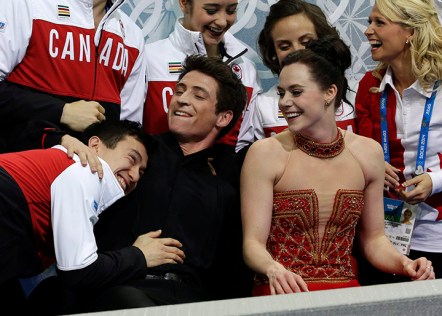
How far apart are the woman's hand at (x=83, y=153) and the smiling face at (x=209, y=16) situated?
837 mm

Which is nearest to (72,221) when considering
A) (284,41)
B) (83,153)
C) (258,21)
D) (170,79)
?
(83,153)

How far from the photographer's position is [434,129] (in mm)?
2693

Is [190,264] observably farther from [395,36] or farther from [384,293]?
[395,36]

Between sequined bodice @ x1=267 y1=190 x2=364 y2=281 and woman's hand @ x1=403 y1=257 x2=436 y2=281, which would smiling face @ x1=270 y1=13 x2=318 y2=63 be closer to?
sequined bodice @ x1=267 y1=190 x2=364 y2=281

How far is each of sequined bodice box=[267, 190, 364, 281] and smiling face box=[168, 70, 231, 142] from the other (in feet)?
1.34

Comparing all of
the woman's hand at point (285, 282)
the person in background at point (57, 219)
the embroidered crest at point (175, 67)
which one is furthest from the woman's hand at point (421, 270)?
the embroidered crest at point (175, 67)

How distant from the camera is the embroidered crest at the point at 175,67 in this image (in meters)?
2.87

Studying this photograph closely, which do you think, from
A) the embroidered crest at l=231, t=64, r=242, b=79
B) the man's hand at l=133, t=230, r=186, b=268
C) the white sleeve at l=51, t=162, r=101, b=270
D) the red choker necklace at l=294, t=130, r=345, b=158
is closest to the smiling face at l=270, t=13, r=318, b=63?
the embroidered crest at l=231, t=64, r=242, b=79

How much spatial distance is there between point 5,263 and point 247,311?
2.46 feet

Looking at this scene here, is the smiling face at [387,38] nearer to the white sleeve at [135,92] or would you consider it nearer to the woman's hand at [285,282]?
the white sleeve at [135,92]

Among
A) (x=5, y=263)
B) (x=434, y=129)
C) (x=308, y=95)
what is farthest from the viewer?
(x=434, y=129)

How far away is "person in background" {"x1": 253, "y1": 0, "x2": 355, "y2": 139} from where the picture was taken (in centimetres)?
289

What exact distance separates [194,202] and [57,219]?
0.55m

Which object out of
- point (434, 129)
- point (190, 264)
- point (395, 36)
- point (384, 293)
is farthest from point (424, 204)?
point (384, 293)
